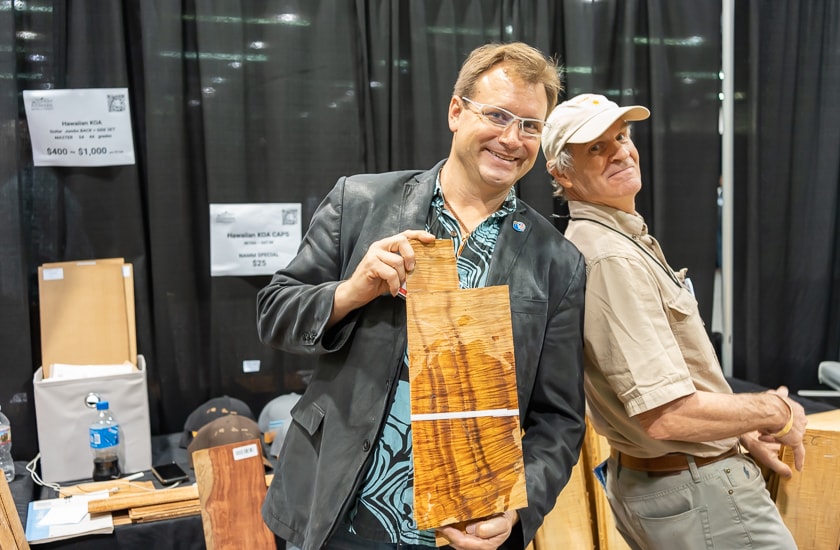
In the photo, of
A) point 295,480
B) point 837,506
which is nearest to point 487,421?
point 295,480

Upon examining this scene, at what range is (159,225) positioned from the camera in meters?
2.90

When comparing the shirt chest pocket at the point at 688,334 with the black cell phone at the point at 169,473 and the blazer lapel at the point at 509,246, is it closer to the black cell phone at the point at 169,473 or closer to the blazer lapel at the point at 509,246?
the blazer lapel at the point at 509,246

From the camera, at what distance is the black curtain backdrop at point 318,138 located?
280 cm

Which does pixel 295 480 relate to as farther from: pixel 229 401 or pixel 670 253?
pixel 670 253

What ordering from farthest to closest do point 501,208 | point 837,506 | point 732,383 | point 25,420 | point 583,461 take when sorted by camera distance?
point 732,383 → point 25,420 → point 583,461 → point 837,506 → point 501,208

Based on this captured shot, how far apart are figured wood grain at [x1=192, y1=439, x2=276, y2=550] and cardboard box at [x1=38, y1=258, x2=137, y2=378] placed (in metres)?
0.76

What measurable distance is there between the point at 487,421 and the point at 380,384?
0.69 ft

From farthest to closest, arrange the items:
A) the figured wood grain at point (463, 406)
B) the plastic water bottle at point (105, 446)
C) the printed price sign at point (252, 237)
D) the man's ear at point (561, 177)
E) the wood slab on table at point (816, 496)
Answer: the printed price sign at point (252, 237) < the plastic water bottle at point (105, 446) < the wood slab on table at point (816, 496) < the man's ear at point (561, 177) < the figured wood grain at point (463, 406)

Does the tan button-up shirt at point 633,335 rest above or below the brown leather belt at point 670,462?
above

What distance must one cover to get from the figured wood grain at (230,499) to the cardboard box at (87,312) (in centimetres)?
76

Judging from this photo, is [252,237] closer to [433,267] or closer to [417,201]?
[417,201]

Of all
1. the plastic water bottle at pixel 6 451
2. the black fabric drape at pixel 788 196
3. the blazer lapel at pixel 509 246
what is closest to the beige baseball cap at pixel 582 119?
the blazer lapel at pixel 509 246

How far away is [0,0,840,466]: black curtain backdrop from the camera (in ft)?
9.20

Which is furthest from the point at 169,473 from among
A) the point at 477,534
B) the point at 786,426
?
the point at 786,426
